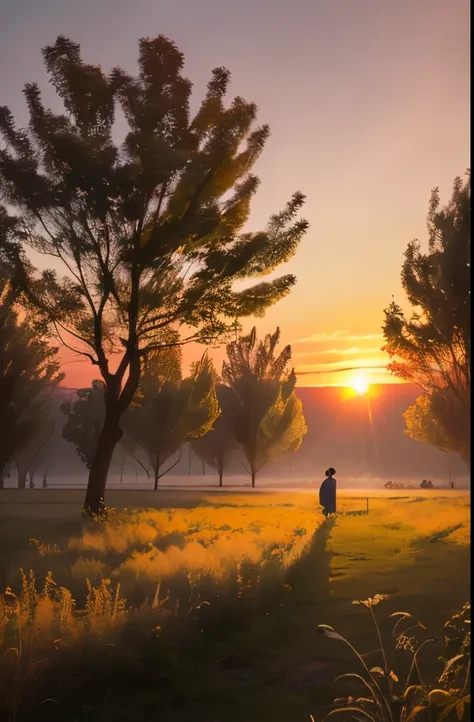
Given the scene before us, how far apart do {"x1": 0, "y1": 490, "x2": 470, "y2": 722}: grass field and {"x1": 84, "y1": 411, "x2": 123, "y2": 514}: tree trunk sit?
4263mm

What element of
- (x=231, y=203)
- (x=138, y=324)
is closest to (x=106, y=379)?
(x=138, y=324)

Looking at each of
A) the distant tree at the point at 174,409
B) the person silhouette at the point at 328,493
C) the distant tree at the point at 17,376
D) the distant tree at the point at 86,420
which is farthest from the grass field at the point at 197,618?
the distant tree at the point at 86,420

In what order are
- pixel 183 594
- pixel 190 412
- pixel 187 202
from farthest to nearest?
pixel 190 412, pixel 187 202, pixel 183 594

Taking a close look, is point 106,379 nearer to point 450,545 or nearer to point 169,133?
point 169,133

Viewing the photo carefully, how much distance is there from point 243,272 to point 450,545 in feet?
31.6

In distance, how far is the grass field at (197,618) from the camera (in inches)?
213

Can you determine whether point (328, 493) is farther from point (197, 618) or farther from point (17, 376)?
point (17, 376)

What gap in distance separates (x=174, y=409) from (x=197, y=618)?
3736 cm

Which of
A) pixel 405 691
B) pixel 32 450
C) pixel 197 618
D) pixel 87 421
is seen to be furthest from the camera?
pixel 32 450

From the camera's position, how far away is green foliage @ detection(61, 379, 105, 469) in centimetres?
5880

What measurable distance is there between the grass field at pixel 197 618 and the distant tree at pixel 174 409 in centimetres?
2618

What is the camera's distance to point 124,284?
19.3m

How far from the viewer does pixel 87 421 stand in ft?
197

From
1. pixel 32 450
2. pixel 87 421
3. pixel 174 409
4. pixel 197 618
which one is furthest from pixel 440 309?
pixel 32 450
